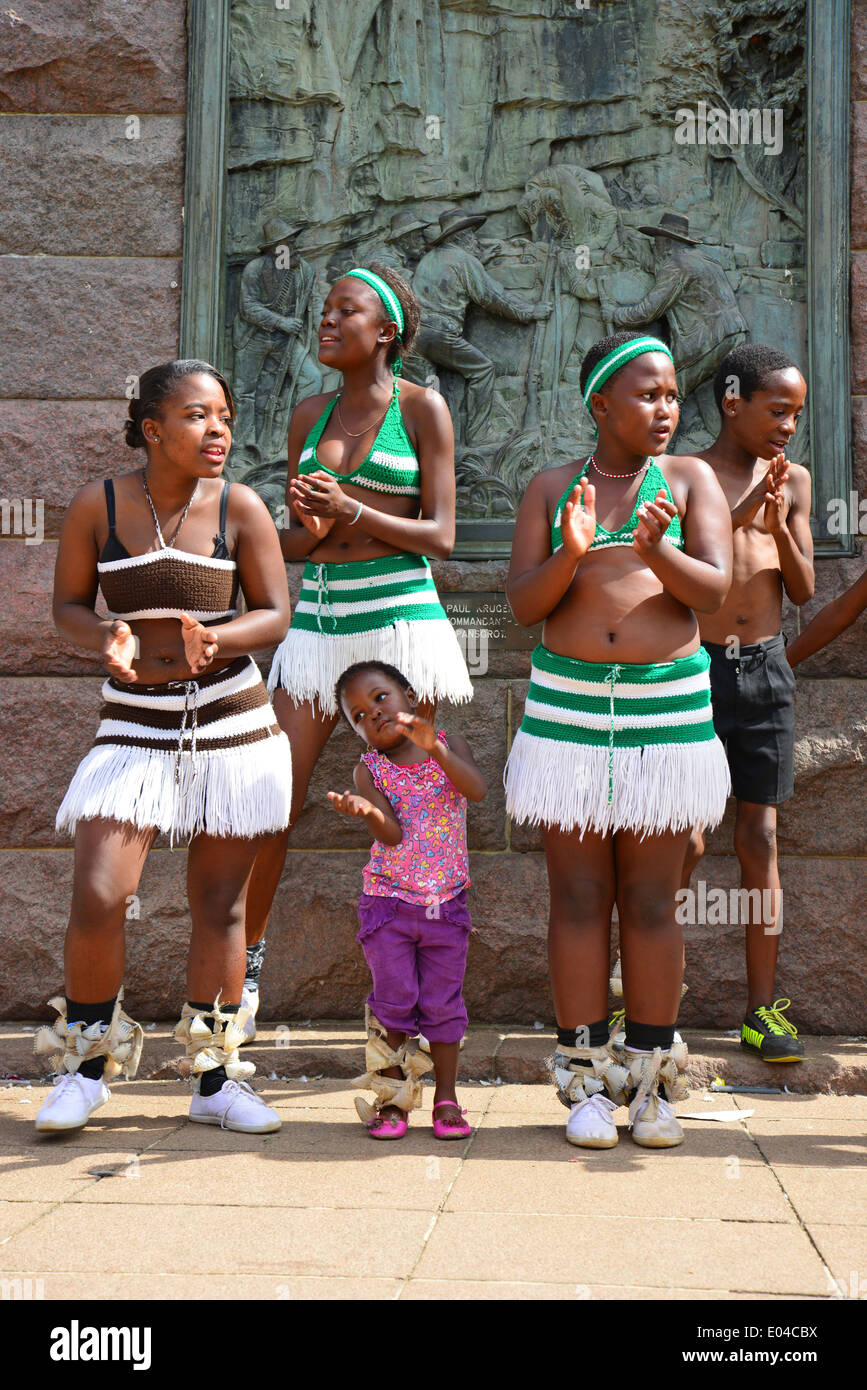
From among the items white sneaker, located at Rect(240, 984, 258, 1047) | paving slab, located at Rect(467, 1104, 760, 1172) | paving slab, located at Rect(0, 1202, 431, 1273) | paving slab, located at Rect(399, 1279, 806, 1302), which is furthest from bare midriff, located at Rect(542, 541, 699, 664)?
paving slab, located at Rect(399, 1279, 806, 1302)

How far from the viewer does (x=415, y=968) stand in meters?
3.60

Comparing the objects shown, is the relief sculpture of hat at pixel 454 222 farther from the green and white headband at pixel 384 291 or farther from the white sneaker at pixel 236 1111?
the white sneaker at pixel 236 1111

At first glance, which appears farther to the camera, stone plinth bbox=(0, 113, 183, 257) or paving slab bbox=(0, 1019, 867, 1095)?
stone plinth bbox=(0, 113, 183, 257)

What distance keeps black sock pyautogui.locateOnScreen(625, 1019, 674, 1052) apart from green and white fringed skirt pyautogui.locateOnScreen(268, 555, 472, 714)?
114cm

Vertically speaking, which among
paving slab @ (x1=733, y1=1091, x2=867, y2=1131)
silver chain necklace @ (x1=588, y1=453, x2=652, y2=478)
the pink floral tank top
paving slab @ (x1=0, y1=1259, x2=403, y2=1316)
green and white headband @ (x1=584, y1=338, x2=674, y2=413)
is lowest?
paving slab @ (x1=733, y1=1091, x2=867, y2=1131)

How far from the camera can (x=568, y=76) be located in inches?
209

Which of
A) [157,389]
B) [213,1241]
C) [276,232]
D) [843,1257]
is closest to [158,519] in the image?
[157,389]

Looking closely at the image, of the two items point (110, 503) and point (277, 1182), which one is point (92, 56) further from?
point (277, 1182)

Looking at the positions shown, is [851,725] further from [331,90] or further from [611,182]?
[331,90]

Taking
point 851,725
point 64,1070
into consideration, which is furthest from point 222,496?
point 851,725

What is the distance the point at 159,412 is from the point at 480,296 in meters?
2.00

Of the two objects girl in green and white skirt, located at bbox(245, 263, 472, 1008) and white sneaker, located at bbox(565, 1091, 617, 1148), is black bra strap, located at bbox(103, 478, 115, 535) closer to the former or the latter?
girl in green and white skirt, located at bbox(245, 263, 472, 1008)

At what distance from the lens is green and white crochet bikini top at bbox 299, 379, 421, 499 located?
4.16m

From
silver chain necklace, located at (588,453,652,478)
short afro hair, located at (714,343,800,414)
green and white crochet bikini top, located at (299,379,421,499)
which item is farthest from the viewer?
short afro hair, located at (714,343,800,414)
